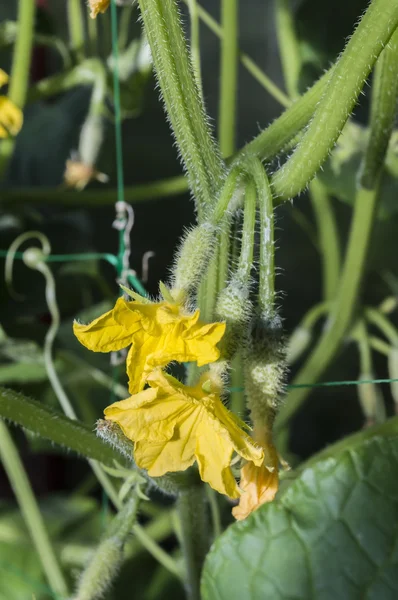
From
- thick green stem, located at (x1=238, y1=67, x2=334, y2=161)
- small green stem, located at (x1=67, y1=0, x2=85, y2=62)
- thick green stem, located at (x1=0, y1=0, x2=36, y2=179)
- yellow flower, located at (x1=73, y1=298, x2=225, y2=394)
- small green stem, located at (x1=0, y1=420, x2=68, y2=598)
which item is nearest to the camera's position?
yellow flower, located at (x1=73, y1=298, x2=225, y2=394)

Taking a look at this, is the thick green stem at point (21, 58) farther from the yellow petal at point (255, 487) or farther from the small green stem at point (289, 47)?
the yellow petal at point (255, 487)

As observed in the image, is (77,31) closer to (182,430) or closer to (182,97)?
(182,97)

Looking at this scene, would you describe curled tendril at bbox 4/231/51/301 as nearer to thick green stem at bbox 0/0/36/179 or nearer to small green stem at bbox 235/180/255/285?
thick green stem at bbox 0/0/36/179

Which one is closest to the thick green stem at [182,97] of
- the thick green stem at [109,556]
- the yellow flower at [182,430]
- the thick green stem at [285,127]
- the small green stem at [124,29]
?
the thick green stem at [285,127]

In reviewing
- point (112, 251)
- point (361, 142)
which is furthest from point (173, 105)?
point (112, 251)

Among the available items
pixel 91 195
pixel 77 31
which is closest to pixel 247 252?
pixel 91 195

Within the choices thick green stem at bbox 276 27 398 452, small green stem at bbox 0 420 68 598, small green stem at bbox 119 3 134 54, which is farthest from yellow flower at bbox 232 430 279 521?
small green stem at bbox 119 3 134 54
